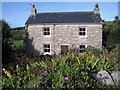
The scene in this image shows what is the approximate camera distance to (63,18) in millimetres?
27828

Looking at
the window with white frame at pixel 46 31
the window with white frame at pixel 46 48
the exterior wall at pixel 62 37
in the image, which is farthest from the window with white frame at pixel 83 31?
the window with white frame at pixel 46 48

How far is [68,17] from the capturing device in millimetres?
28000

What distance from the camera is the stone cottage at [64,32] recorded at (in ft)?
86.7

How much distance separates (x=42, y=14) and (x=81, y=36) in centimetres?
579

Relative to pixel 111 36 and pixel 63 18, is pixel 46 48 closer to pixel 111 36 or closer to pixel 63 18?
pixel 63 18

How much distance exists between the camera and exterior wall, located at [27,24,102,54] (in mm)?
→ 26375

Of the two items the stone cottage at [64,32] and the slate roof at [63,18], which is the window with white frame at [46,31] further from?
the slate roof at [63,18]

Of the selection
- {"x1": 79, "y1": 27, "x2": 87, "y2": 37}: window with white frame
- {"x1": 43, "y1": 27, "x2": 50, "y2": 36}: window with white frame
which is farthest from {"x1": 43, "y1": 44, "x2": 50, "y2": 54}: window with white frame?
{"x1": 79, "y1": 27, "x2": 87, "y2": 37}: window with white frame

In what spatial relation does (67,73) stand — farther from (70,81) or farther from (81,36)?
(81,36)

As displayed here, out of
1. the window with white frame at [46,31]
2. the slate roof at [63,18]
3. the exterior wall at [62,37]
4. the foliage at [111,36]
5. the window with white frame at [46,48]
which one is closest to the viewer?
the foliage at [111,36]

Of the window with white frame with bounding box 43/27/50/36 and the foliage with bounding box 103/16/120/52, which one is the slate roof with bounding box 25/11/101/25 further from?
the foliage with bounding box 103/16/120/52

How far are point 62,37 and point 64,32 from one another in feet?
1.91

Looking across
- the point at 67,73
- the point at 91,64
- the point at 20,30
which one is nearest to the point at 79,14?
the point at 20,30

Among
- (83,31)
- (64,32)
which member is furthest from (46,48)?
(83,31)
